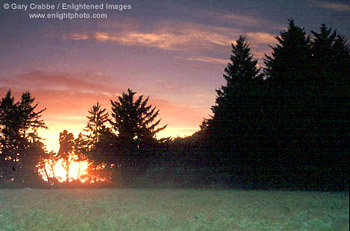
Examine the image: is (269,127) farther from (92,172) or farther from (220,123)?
(92,172)

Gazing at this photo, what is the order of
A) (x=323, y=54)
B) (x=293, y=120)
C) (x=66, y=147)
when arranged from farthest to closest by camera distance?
(x=66, y=147)
(x=323, y=54)
(x=293, y=120)

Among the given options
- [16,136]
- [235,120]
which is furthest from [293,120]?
[16,136]

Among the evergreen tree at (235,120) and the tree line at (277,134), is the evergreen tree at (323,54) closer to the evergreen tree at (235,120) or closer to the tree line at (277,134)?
the tree line at (277,134)

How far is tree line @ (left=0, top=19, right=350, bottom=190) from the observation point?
18094 mm

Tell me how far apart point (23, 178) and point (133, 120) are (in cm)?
1875

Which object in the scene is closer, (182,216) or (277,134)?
(182,216)

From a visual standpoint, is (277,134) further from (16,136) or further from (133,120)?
(16,136)

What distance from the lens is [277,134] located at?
1950 cm

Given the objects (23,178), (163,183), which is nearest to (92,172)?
(163,183)

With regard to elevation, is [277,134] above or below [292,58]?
below

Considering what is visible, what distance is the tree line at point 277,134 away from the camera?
1809 centimetres

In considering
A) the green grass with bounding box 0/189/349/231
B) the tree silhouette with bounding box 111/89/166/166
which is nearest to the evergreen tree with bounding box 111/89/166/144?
the tree silhouette with bounding box 111/89/166/166

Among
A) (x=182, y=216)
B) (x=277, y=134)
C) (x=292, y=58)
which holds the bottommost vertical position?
(x=182, y=216)

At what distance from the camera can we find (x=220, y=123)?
22281mm
